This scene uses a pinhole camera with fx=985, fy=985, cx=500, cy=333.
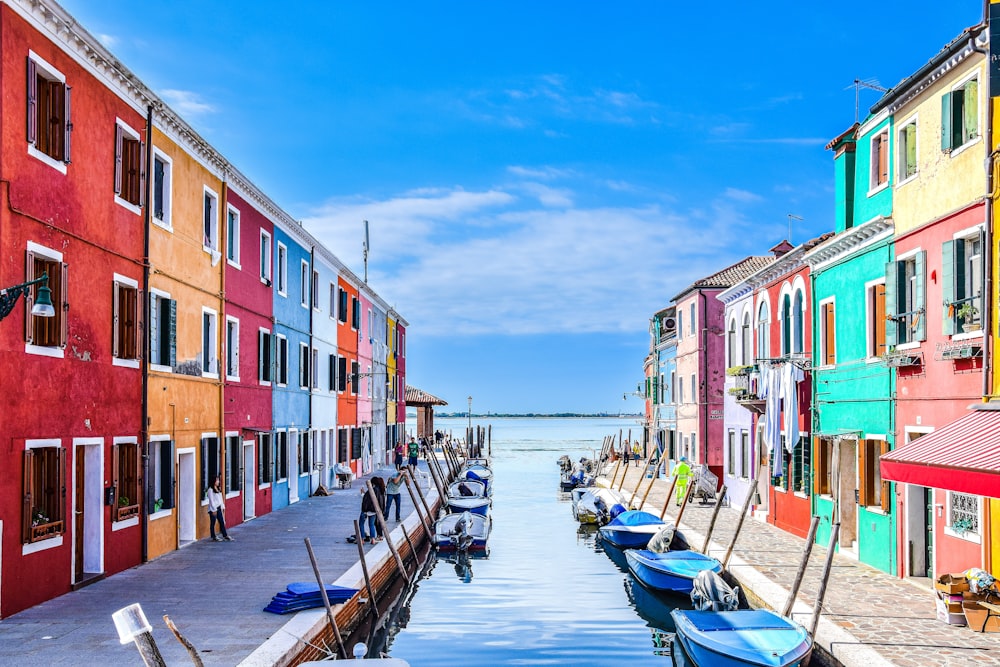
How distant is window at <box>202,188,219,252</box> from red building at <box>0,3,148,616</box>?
4.11 metres

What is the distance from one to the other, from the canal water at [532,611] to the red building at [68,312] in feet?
17.9

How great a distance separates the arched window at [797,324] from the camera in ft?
78.4

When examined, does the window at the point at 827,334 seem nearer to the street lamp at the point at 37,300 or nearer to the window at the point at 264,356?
the window at the point at 264,356

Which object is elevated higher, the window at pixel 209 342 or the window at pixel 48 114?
the window at pixel 48 114

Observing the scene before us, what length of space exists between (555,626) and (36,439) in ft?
31.1

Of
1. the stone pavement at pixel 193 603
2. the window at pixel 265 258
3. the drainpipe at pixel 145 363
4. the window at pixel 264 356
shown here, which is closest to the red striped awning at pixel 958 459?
the stone pavement at pixel 193 603

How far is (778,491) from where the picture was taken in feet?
83.8

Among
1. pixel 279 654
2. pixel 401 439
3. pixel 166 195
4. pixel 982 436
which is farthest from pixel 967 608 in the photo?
pixel 401 439

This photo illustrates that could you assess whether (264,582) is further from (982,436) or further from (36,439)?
(982,436)

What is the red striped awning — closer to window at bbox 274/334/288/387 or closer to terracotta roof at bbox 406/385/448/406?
window at bbox 274/334/288/387

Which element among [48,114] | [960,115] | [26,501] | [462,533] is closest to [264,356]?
[462,533]

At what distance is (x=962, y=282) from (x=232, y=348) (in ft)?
56.0

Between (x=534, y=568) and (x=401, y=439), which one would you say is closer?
(x=534, y=568)

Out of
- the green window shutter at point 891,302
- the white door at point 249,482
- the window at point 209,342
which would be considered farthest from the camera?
the white door at point 249,482
